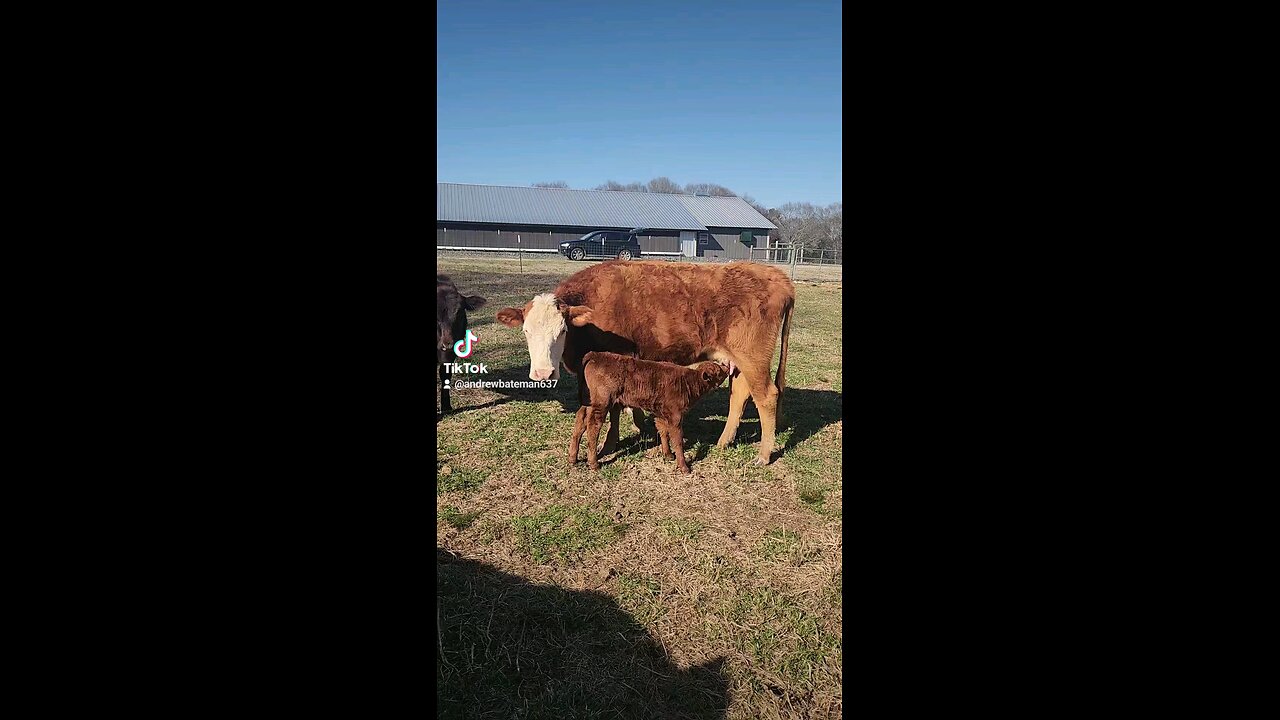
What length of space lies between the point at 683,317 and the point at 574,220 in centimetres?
599

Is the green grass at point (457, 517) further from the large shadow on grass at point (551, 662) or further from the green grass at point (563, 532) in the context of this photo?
the large shadow on grass at point (551, 662)

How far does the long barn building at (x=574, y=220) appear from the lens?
32.2 feet

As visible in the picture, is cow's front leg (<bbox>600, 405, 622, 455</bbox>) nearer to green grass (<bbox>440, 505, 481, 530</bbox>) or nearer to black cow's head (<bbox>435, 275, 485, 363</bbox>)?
green grass (<bbox>440, 505, 481, 530</bbox>)

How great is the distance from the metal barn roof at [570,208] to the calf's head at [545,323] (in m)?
5.43

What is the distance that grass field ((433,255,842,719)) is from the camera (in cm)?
214

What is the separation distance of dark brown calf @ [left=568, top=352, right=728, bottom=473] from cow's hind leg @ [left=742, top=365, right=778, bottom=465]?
1.38ft

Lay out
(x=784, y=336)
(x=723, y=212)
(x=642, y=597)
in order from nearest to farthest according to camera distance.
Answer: (x=642, y=597) < (x=784, y=336) < (x=723, y=212)

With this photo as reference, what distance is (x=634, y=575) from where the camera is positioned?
2.98m

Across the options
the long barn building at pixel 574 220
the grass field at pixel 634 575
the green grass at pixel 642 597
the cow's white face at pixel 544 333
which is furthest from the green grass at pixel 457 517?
the long barn building at pixel 574 220

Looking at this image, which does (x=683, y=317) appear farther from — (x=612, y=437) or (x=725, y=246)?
(x=725, y=246)

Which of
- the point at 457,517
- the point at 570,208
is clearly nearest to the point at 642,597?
the point at 457,517

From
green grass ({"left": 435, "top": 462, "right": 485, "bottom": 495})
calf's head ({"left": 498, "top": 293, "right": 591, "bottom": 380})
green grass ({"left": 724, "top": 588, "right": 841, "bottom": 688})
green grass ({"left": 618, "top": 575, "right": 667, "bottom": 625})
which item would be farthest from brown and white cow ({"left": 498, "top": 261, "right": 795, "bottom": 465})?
green grass ({"left": 724, "top": 588, "right": 841, "bottom": 688})
